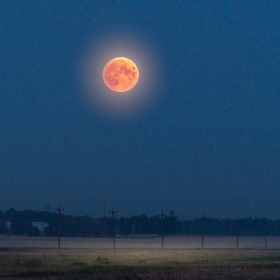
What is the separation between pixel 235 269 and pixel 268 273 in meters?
3.21

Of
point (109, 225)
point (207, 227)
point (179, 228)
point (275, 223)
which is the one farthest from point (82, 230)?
point (275, 223)

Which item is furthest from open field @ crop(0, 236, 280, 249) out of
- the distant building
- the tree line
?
the distant building

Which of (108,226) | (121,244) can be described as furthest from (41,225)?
(121,244)

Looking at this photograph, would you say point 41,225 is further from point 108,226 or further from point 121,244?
point 121,244

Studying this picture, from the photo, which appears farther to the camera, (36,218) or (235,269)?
(36,218)

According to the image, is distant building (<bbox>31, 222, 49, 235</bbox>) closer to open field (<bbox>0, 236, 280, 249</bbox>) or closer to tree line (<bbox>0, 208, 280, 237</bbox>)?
tree line (<bbox>0, 208, 280, 237</bbox>)

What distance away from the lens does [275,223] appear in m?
192

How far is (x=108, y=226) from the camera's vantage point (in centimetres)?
15538

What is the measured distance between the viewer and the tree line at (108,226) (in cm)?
13405

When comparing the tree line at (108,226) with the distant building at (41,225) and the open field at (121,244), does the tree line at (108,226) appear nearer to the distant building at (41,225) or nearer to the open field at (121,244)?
the distant building at (41,225)

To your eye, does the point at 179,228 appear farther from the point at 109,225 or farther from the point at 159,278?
the point at 159,278

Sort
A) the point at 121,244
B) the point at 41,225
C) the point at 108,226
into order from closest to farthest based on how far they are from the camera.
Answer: the point at 121,244
the point at 41,225
the point at 108,226

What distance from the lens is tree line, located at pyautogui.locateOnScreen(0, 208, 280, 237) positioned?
134050 millimetres

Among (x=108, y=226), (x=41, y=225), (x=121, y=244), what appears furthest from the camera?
(x=108, y=226)
